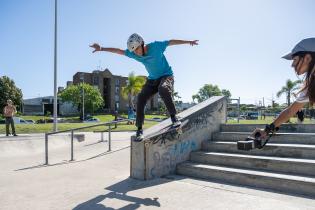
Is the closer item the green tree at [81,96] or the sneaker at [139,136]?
the sneaker at [139,136]

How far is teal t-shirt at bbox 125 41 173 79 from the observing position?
5.93 metres

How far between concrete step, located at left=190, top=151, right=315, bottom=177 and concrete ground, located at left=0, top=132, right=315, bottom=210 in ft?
2.44

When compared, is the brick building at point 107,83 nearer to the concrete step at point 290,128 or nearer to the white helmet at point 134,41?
the concrete step at point 290,128

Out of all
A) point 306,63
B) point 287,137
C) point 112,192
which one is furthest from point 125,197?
point 306,63

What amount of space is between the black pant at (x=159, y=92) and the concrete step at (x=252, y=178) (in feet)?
3.95

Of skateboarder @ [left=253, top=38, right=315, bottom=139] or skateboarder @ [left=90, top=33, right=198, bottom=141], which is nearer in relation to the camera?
skateboarder @ [left=253, top=38, right=315, bottom=139]

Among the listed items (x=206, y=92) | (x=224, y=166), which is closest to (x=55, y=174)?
(x=224, y=166)

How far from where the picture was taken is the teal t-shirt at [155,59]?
5.93 m

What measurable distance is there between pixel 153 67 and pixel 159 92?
0.49 meters

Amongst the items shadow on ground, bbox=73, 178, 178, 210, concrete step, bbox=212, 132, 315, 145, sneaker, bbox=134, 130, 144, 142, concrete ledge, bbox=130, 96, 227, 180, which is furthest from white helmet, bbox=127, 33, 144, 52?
concrete step, bbox=212, 132, 315, 145

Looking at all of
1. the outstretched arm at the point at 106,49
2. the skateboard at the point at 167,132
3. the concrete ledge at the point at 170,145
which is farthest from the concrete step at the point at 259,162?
the outstretched arm at the point at 106,49

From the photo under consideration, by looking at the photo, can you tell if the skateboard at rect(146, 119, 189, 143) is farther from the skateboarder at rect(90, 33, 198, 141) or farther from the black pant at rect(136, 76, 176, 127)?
the black pant at rect(136, 76, 176, 127)

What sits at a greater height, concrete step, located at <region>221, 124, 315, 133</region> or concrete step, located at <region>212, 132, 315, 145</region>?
concrete step, located at <region>221, 124, 315, 133</region>

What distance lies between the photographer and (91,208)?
4.52 meters
